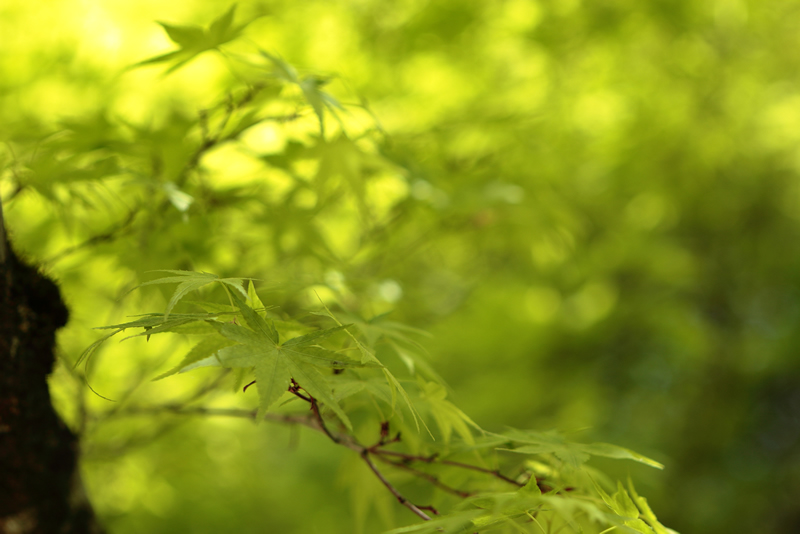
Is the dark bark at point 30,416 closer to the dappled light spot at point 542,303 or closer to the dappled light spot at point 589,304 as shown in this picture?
the dappled light spot at point 542,303

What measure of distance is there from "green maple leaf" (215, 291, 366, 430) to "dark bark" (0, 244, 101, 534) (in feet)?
1.07

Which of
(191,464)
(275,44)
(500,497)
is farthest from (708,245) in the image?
(500,497)

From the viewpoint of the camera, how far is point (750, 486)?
346cm

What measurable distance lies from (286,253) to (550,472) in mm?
653

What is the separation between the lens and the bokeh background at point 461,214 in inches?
38.6

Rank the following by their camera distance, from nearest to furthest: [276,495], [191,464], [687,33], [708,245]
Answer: [191,464] < [687,33] < [276,495] < [708,245]

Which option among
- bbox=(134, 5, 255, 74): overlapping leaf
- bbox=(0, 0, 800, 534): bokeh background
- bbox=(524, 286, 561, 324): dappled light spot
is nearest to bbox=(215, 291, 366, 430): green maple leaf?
bbox=(0, 0, 800, 534): bokeh background

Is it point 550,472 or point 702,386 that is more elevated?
point 550,472

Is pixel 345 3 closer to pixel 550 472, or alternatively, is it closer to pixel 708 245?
pixel 550 472

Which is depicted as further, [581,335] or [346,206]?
[581,335]

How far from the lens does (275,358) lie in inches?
19.0

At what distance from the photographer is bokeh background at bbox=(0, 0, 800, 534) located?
38.6 inches

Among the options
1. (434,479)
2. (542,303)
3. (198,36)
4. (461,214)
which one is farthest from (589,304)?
(198,36)

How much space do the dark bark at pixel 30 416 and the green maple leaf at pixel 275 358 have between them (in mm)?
326
